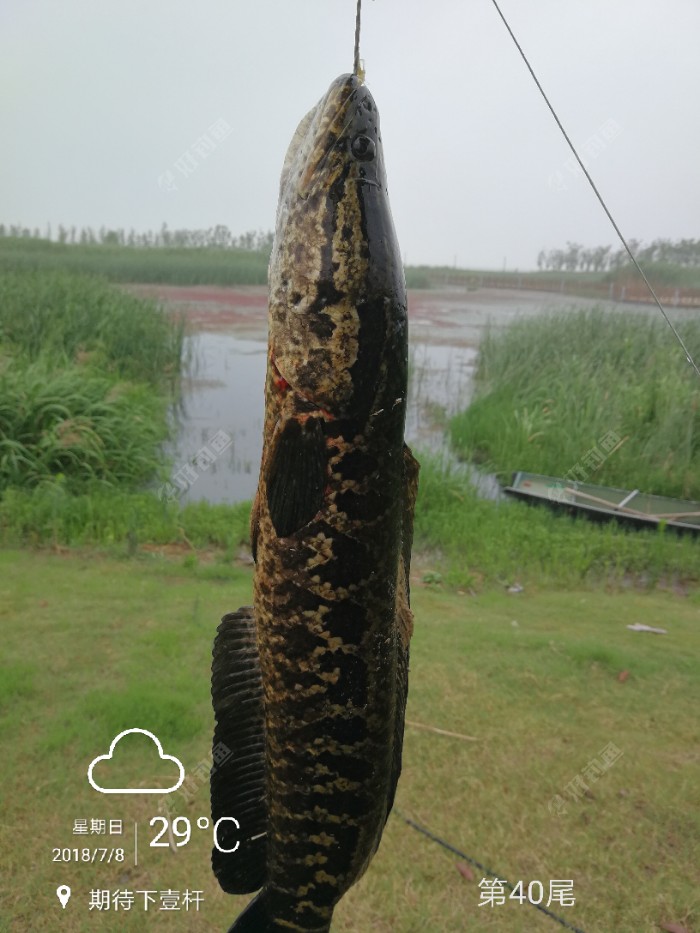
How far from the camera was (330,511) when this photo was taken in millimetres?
1050

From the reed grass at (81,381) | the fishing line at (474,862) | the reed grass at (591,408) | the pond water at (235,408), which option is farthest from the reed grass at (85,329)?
the fishing line at (474,862)

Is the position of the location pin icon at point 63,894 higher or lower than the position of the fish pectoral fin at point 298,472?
lower

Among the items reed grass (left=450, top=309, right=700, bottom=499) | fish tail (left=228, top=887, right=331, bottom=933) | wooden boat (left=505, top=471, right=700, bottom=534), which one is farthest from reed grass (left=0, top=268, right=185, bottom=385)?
fish tail (left=228, top=887, right=331, bottom=933)

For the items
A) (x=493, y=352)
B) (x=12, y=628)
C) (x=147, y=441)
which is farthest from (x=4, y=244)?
(x=12, y=628)

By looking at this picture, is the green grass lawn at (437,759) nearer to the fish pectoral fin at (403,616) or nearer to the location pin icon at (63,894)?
the location pin icon at (63,894)

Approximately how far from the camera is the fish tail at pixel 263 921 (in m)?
1.18

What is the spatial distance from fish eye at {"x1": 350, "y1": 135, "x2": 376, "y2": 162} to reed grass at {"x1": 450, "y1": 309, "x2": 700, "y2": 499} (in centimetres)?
556

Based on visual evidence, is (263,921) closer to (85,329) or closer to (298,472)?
(298,472)

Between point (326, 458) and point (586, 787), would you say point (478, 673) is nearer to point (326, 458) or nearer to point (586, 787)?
point (586, 787)

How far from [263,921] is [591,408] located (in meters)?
6.78

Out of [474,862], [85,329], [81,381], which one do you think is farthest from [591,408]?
[474,862]

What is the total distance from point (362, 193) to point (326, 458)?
0.37 m

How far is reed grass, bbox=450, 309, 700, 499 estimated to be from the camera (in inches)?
268

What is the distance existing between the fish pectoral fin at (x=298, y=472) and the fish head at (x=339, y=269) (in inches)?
1.8
